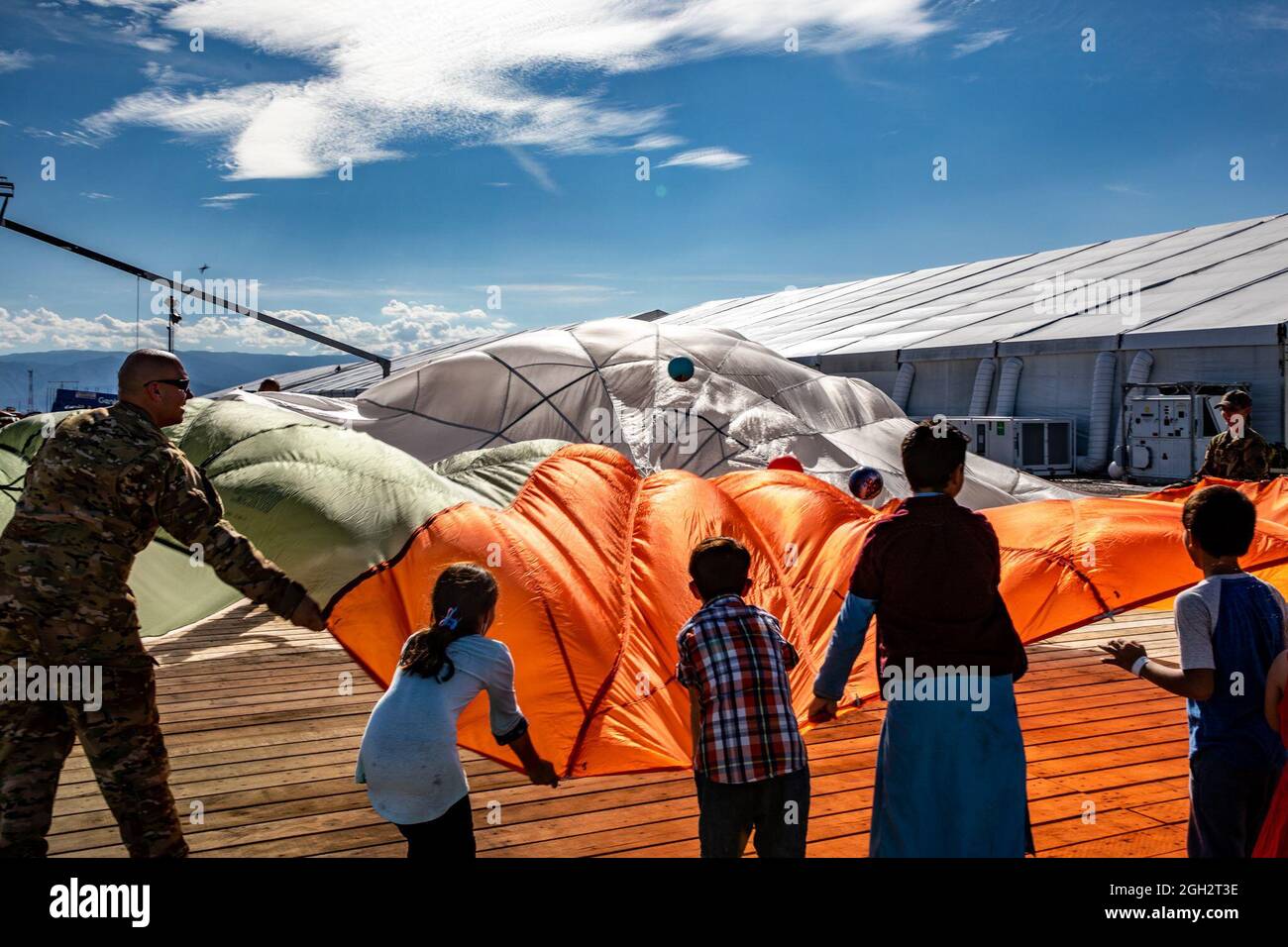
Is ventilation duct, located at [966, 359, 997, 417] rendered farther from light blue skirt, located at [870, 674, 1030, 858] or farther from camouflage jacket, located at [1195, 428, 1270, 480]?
light blue skirt, located at [870, 674, 1030, 858]

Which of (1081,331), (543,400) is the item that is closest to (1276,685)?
(543,400)

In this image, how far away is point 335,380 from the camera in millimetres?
47812

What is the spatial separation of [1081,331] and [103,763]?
88.3ft

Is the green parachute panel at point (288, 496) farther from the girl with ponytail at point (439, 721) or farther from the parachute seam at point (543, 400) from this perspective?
the parachute seam at point (543, 400)

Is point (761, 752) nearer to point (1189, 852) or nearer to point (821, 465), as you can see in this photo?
point (1189, 852)

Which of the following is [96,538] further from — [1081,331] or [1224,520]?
[1081,331]

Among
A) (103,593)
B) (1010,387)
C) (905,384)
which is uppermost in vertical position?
(905,384)

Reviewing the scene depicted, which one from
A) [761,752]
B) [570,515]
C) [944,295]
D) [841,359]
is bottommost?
[761,752]

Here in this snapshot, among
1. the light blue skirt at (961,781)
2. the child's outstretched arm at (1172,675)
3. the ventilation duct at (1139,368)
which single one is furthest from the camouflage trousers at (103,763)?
the ventilation duct at (1139,368)

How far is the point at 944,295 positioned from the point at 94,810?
3498 cm

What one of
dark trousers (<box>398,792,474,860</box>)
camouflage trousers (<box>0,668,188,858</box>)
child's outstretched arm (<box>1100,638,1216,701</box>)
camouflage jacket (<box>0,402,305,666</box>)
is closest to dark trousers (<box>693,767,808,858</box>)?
dark trousers (<box>398,792,474,860</box>)

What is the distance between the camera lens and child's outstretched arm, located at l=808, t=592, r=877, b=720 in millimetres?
3264

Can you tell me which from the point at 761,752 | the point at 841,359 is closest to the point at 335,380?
the point at 841,359

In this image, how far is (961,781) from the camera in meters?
3.17
